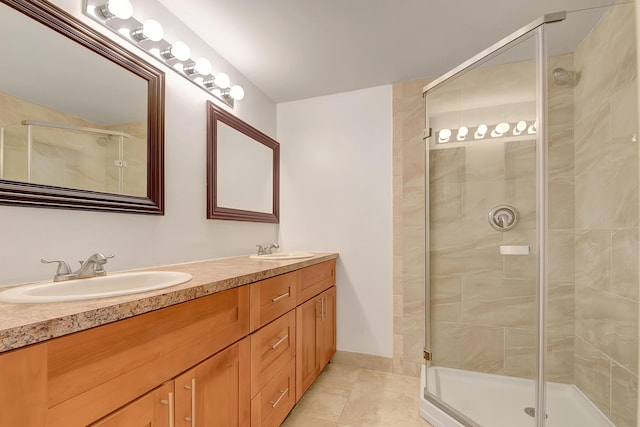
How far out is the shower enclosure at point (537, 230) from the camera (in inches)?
59.0

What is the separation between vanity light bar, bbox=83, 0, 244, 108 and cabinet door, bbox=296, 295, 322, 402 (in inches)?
54.5

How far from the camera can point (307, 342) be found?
72.4 inches

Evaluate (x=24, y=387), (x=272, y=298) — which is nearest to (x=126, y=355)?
(x=24, y=387)

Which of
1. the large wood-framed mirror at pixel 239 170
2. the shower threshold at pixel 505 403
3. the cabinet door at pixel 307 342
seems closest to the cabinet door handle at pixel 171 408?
the cabinet door at pixel 307 342

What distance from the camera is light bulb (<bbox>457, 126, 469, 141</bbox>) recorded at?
194cm

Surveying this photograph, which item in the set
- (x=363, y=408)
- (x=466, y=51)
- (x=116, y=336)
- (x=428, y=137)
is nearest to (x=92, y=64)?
(x=116, y=336)

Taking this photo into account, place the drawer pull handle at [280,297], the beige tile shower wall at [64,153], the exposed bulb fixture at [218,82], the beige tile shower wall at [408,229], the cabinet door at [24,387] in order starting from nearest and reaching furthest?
1. the cabinet door at [24,387]
2. the beige tile shower wall at [64,153]
3. the drawer pull handle at [280,297]
4. the exposed bulb fixture at [218,82]
5. the beige tile shower wall at [408,229]

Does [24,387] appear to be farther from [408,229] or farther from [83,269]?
[408,229]

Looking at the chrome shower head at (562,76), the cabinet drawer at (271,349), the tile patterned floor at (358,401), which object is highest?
the chrome shower head at (562,76)

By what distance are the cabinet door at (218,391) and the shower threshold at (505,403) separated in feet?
3.72

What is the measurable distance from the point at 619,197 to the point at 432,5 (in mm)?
1342

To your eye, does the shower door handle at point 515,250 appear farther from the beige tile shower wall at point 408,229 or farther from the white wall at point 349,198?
the white wall at point 349,198

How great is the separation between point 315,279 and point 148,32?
61.1 inches

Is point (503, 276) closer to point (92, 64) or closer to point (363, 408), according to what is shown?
point (363, 408)
